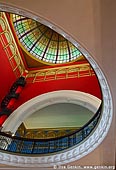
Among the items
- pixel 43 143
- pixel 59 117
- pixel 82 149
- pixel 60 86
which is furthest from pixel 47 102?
pixel 82 149

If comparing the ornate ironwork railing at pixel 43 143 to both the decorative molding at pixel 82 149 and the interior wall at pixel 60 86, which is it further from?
the interior wall at pixel 60 86

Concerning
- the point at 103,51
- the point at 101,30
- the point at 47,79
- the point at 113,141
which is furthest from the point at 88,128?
the point at 47,79

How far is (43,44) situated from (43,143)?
15.7 ft

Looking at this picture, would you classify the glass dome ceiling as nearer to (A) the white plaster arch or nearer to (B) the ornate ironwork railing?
(A) the white plaster arch

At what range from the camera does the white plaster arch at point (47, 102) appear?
308 inches

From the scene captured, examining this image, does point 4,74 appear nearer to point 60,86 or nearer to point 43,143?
point 60,86

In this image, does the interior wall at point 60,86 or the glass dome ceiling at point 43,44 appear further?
the glass dome ceiling at point 43,44

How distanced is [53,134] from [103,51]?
7165mm

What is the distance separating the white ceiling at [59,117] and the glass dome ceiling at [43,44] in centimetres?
177

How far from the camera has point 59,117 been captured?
10.5m

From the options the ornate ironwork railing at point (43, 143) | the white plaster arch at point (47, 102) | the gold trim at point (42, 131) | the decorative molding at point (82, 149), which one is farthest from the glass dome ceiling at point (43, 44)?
the decorative molding at point (82, 149)

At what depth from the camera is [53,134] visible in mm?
10578

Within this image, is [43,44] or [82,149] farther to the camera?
[43,44]

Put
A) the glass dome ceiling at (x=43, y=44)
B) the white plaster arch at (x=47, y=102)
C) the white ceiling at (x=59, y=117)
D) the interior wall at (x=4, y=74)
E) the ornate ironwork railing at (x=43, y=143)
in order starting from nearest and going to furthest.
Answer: the ornate ironwork railing at (x=43, y=143) < the white plaster arch at (x=47, y=102) < the interior wall at (x=4, y=74) < the glass dome ceiling at (x=43, y=44) < the white ceiling at (x=59, y=117)
